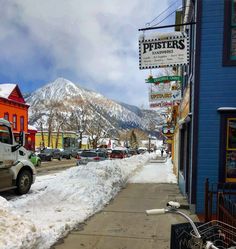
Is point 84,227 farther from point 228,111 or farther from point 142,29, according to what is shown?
point 142,29

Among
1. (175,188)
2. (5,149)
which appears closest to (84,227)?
(5,149)

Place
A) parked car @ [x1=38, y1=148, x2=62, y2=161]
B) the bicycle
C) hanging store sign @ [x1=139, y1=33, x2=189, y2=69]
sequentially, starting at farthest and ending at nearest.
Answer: parked car @ [x1=38, y1=148, x2=62, y2=161]
hanging store sign @ [x1=139, y1=33, x2=189, y2=69]
the bicycle

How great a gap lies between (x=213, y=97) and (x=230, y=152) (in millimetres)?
1492

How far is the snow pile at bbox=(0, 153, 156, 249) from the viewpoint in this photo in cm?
509

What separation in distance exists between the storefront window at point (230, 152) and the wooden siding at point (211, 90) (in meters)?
0.25

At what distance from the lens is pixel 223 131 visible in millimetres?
8125

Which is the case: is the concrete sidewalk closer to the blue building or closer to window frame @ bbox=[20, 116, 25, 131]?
the blue building

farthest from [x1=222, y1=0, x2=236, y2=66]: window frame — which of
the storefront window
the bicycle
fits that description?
the bicycle

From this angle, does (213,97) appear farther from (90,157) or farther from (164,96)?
(90,157)

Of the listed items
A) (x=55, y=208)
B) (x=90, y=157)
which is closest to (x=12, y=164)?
(x=55, y=208)

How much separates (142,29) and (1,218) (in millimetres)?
5857

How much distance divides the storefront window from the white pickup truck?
699 centimetres

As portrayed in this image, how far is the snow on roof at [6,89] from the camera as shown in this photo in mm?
43263

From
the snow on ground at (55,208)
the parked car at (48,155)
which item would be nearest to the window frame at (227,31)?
the snow on ground at (55,208)
